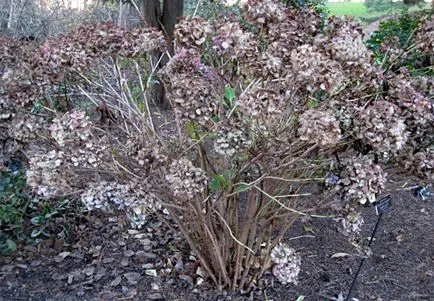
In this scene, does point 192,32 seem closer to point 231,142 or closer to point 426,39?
point 231,142

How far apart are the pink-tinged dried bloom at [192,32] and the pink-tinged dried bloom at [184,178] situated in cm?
39

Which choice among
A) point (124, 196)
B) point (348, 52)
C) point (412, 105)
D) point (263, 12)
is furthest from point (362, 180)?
point (124, 196)

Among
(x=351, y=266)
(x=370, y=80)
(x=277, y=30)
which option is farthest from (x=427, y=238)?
(x=277, y=30)

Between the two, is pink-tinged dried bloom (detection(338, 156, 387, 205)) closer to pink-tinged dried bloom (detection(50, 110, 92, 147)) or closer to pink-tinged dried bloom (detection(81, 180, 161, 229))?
pink-tinged dried bloom (detection(81, 180, 161, 229))

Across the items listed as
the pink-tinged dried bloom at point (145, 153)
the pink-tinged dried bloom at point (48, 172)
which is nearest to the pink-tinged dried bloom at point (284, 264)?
the pink-tinged dried bloom at point (145, 153)

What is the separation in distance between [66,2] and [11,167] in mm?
4054

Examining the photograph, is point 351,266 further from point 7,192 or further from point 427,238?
point 7,192

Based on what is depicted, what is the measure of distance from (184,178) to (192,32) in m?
0.46

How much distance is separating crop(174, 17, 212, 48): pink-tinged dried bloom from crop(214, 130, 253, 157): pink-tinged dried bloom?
0.32m

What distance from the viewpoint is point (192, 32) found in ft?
5.37

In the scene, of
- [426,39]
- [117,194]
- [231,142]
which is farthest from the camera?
[117,194]

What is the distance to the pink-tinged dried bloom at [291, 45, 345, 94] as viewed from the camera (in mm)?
1507

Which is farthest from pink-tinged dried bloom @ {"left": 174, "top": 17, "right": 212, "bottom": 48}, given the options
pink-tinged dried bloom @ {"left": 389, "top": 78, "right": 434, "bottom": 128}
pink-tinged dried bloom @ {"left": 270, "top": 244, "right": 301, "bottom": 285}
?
pink-tinged dried bloom @ {"left": 270, "top": 244, "right": 301, "bottom": 285}

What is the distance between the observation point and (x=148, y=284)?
94.8 inches
